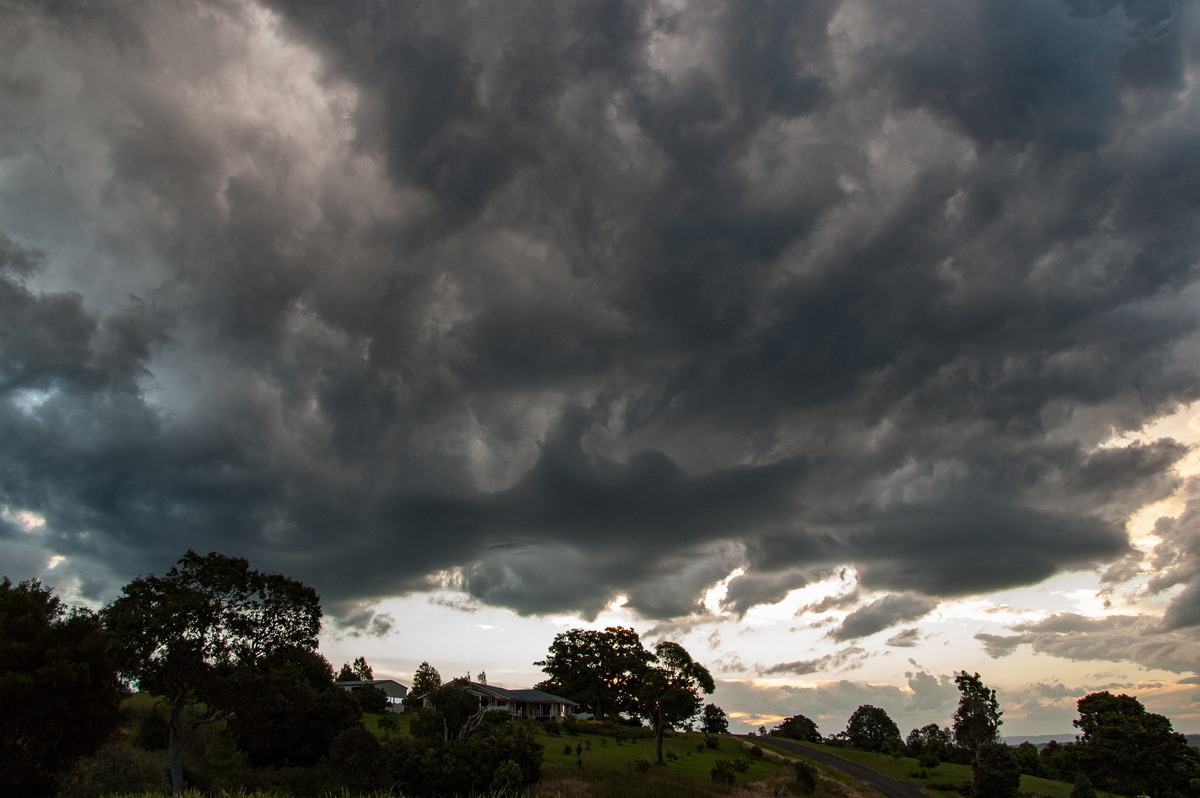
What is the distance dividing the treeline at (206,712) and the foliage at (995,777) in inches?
1827

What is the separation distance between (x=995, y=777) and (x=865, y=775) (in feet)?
58.7

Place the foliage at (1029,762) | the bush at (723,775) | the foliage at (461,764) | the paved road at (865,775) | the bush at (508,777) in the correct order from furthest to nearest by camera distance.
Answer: the foliage at (1029,762)
the paved road at (865,775)
the bush at (723,775)
the foliage at (461,764)
the bush at (508,777)

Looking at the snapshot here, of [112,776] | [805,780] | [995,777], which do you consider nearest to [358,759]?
[112,776]

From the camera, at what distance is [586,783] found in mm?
52219

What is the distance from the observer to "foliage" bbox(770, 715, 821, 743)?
144 m

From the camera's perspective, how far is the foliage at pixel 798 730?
143875 mm

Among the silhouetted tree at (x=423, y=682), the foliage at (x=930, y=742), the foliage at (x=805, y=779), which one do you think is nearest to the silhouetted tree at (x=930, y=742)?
the foliage at (x=930, y=742)

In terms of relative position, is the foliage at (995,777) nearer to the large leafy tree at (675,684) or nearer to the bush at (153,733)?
the large leafy tree at (675,684)

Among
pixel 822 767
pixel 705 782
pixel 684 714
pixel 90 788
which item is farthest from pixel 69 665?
pixel 822 767

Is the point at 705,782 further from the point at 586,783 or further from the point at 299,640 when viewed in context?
the point at 299,640

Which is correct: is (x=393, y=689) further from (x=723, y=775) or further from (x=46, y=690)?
(x=46, y=690)

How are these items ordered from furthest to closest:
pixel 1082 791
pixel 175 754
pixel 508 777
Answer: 1. pixel 1082 791
2. pixel 175 754
3. pixel 508 777

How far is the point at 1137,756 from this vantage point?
86938mm

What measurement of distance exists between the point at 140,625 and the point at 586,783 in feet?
115
